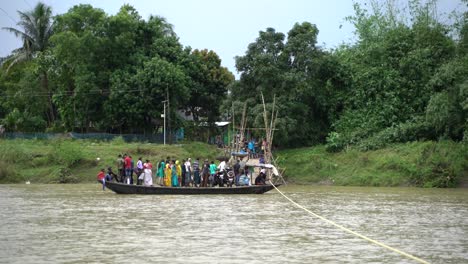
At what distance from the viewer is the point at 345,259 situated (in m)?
11.2

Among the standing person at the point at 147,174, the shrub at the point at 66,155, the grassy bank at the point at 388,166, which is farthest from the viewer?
the shrub at the point at 66,155

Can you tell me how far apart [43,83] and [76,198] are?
95.0ft

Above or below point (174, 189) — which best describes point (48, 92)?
above

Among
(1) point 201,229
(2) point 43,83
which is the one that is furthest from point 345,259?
(2) point 43,83

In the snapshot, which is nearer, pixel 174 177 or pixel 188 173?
pixel 174 177

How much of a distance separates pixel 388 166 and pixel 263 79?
31.4 ft

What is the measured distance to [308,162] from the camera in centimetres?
3838

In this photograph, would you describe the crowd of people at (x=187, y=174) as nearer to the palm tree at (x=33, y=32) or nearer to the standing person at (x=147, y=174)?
the standing person at (x=147, y=174)

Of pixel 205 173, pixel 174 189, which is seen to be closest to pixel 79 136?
pixel 205 173

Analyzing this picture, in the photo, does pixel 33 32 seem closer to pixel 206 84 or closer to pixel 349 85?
pixel 206 84

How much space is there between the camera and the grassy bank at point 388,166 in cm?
3325

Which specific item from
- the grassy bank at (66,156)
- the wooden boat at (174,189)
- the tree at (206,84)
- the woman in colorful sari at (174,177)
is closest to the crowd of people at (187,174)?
the woman in colorful sari at (174,177)

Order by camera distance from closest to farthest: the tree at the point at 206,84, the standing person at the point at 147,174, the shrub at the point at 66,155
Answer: the standing person at the point at 147,174 < the shrub at the point at 66,155 < the tree at the point at 206,84

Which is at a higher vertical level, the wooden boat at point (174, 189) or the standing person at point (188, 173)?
the standing person at point (188, 173)
